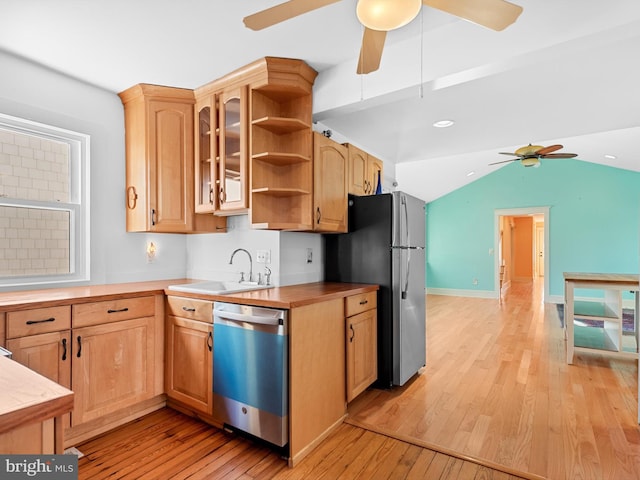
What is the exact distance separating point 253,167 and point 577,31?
79.3 inches

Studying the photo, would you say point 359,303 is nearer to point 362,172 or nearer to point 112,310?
point 362,172

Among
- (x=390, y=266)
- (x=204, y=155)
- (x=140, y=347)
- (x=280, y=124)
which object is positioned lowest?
(x=140, y=347)

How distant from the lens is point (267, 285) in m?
2.75

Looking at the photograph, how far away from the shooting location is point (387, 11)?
1.33 m

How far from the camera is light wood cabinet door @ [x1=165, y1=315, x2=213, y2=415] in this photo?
228cm

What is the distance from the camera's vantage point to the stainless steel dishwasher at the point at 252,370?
1.93 metres

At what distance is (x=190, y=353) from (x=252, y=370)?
60 cm

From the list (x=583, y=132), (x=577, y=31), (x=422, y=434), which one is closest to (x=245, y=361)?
(x=422, y=434)

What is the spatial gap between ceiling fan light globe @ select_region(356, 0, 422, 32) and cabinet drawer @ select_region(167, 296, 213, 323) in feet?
5.90

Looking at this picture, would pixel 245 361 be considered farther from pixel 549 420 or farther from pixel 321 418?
pixel 549 420

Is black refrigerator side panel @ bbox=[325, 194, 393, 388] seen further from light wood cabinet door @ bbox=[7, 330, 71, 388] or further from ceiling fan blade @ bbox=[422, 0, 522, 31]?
light wood cabinet door @ bbox=[7, 330, 71, 388]

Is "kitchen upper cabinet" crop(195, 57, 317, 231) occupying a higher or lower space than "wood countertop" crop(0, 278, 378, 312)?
higher

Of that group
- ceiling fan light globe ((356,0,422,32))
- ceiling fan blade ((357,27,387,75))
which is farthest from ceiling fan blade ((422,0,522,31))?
ceiling fan blade ((357,27,387,75))

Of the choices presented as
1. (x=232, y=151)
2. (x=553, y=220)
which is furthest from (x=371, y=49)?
(x=553, y=220)
